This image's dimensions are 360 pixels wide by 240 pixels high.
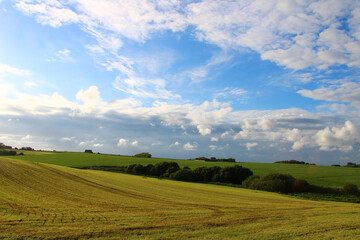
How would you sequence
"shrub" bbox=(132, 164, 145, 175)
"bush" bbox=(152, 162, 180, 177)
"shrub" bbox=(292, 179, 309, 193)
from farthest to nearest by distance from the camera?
"shrub" bbox=(132, 164, 145, 175)
"bush" bbox=(152, 162, 180, 177)
"shrub" bbox=(292, 179, 309, 193)

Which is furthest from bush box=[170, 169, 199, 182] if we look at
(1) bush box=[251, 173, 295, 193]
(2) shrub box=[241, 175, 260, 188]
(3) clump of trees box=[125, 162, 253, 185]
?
(1) bush box=[251, 173, 295, 193]

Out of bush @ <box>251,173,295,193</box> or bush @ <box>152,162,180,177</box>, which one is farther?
bush @ <box>152,162,180,177</box>

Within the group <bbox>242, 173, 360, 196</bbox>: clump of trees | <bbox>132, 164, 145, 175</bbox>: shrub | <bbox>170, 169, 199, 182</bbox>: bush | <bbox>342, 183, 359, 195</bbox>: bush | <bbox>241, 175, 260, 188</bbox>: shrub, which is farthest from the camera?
<bbox>132, 164, 145, 175</bbox>: shrub

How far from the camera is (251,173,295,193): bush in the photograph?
36125 mm

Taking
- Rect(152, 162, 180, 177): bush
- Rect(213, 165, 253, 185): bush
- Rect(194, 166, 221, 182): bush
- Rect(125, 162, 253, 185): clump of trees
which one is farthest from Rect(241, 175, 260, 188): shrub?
Rect(152, 162, 180, 177): bush

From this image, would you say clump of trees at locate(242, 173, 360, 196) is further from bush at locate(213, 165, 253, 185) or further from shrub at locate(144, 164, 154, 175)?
shrub at locate(144, 164, 154, 175)

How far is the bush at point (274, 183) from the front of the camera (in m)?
36.1

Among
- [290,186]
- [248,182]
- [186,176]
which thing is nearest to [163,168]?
[186,176]

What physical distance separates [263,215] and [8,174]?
21.7 meters

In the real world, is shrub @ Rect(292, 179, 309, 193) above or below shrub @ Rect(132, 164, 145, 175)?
above

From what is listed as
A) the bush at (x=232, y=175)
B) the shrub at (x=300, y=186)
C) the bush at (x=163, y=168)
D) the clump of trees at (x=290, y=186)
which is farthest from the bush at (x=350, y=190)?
the bush at (x=163, y=168)

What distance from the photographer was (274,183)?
1452 inches

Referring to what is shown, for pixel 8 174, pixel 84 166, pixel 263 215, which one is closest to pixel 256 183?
pixel 263 215

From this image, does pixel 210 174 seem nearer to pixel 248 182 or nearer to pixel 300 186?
pixel 248 182
